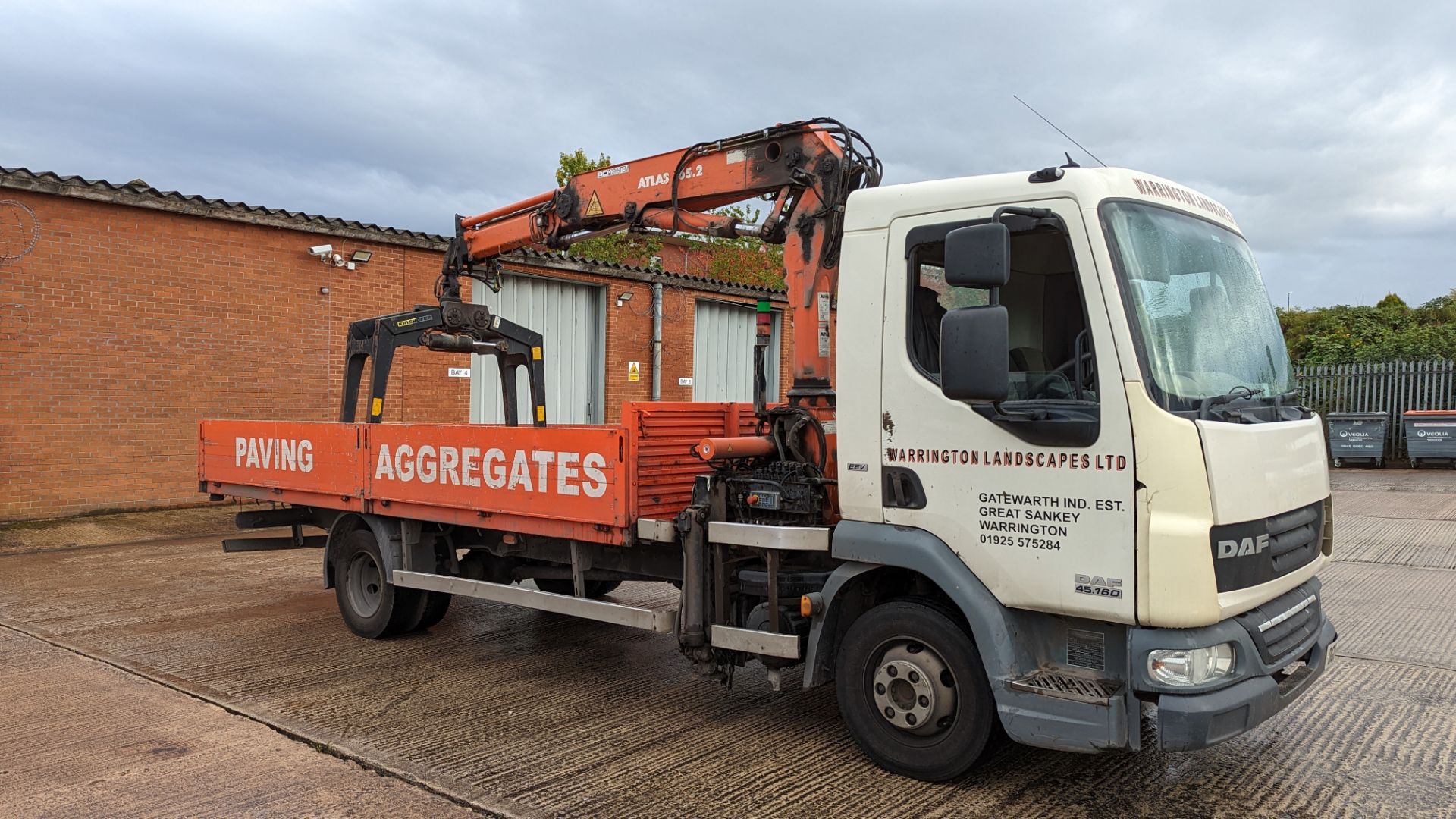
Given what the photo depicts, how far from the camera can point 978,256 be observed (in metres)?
3.68

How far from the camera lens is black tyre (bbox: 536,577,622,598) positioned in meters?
6.93

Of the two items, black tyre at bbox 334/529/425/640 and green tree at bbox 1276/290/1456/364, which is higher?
green tree at bbox 1276/290/1456/364

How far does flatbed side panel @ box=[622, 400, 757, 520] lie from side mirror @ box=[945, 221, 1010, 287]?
1.98 metres

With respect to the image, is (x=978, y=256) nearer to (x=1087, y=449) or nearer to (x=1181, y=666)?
(x=1087, y=449)

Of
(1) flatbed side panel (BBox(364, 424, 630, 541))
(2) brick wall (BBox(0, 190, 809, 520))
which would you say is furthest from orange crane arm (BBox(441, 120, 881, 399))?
(2) brick wall (BBox(0, 190, 809, 520))

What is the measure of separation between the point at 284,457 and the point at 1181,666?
6.37 m

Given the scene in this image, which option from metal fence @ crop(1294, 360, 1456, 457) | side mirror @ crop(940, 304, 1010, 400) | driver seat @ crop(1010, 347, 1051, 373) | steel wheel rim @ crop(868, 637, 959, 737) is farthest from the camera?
metal fence @ crop(1294, 360, 1456, 457)

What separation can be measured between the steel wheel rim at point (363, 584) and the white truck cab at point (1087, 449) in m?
3.89

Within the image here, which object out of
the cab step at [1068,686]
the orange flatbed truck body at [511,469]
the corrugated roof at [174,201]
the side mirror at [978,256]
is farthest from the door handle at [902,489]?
the corrugated roof at [174,201]

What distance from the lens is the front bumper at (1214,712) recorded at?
11.5 ft

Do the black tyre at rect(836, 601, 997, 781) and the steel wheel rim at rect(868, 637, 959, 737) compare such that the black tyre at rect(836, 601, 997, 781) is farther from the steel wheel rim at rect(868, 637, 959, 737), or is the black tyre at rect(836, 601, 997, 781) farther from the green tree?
the green tree

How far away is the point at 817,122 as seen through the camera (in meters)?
5.33

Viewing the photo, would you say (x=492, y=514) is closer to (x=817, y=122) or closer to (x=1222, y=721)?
(x=817, y=122)

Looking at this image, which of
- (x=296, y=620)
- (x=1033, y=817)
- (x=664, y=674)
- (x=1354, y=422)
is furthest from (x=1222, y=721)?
(x=1354, y=422)
